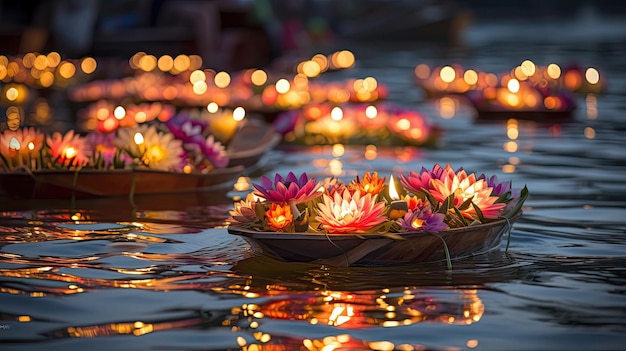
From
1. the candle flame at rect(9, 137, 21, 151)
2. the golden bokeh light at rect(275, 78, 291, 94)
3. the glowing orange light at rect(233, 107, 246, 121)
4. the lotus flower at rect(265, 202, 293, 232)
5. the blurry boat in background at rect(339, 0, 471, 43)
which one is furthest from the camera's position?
the blurry boat in background at rect(339, 0, 471, 43)

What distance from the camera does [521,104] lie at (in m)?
15.9

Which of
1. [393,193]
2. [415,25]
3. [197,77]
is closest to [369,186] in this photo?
[393,193]

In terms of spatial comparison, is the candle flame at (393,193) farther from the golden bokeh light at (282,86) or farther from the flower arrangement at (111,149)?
the golden bokeh light at (282,86)

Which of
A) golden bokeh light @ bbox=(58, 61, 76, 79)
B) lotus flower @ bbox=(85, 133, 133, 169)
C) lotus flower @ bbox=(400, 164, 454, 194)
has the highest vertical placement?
golden bokeh light @ bbox=(58, 61, 76, 79)

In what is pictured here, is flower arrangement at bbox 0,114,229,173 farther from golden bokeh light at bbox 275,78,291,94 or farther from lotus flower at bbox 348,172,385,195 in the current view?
golden bokeh light at bbox 275,78,291,94

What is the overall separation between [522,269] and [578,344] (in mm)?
1482

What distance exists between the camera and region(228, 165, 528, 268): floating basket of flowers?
20.2 feet

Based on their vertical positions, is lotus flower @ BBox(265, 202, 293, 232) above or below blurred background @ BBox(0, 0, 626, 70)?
below

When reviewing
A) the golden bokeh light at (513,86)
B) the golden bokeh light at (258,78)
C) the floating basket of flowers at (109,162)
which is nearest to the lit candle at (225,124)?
the floating basket of flowers at (109,162)

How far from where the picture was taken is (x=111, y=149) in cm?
888

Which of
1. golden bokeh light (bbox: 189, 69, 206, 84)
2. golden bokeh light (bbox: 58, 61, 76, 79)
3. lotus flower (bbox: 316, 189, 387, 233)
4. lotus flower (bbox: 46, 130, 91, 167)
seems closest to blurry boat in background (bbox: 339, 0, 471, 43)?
golden bokeh light (bbox: 58, 61, 76, 79)

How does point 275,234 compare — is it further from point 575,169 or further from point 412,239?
point 575,169

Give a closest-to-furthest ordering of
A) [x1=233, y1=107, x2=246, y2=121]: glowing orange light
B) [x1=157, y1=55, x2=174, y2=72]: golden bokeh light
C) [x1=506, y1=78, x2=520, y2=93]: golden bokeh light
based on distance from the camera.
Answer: [x1=233, y1=107, x2=246, y2=121]: glowing orange light → [x1=506, y1=78, x2=520, y2=93]: golden bokeh light → [x1=157, y1=55, x2=174, y2=72]: golden bokeh light

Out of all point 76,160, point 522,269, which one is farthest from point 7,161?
point 522,269
